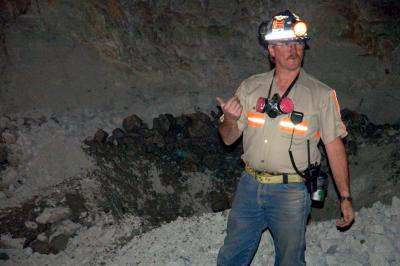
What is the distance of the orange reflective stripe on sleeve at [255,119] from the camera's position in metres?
3.65


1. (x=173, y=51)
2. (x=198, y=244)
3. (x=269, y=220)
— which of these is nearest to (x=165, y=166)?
(x=198, y=244)

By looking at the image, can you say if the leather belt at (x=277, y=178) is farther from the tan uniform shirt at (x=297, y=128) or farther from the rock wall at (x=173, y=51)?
the rock wall at (x=173, y=51)

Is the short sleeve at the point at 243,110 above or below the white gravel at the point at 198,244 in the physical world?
above

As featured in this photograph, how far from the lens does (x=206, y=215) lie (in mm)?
5480

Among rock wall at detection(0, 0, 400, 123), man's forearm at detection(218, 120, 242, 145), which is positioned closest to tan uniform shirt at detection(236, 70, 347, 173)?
man's forearm at detection(218, 120, 242, 145)

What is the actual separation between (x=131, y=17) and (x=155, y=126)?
7.34 feet

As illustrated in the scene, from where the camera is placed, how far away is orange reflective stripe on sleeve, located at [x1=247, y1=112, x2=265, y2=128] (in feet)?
12.0

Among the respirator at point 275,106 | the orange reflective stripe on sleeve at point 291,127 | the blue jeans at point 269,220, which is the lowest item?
the blue jeans at point 269,220

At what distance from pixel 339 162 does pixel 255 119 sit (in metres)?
0.76

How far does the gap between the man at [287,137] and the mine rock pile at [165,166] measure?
7.63ft

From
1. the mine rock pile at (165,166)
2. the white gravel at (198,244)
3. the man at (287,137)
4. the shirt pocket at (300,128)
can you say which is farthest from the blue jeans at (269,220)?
the mine rock pile at (165,166)

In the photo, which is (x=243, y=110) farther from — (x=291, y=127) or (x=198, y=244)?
(x=198, y=244)

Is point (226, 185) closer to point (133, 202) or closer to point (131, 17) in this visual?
point (133, 202)

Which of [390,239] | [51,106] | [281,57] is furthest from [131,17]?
[390,239]
